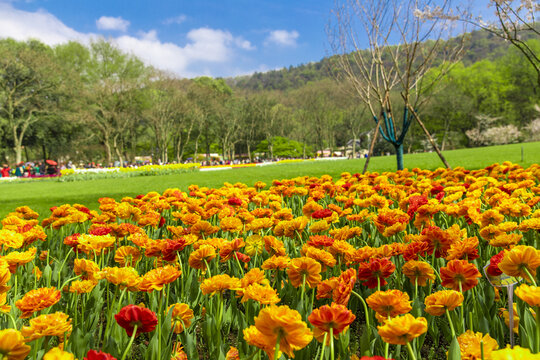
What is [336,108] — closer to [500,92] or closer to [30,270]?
[500,92]

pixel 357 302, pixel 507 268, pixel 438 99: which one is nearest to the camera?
pixel 507 268

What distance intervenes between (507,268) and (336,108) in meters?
48.9

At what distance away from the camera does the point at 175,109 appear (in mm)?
36875

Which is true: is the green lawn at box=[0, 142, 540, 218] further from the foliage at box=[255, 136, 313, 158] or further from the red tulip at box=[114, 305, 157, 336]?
the foliage at box=[255, 136, 313, 158]

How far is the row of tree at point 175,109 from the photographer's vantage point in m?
32.2

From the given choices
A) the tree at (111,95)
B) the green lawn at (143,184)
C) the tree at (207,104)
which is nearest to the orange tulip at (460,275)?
the green lawn at (143,184)

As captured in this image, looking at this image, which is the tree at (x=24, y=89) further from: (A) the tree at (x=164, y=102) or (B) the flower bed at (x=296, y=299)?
(B) the flower bed at (x=296, y=299)

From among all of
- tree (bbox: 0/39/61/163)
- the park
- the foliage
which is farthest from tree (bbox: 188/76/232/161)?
the park

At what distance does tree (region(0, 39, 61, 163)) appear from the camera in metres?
30.0

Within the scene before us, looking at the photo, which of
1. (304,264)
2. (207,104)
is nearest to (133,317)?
(304,264)

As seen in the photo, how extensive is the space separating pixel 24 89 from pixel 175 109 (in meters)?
13.1

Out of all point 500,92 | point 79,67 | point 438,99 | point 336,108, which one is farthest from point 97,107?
point 500,92

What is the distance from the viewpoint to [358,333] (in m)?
1.75

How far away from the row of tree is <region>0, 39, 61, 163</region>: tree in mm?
88
